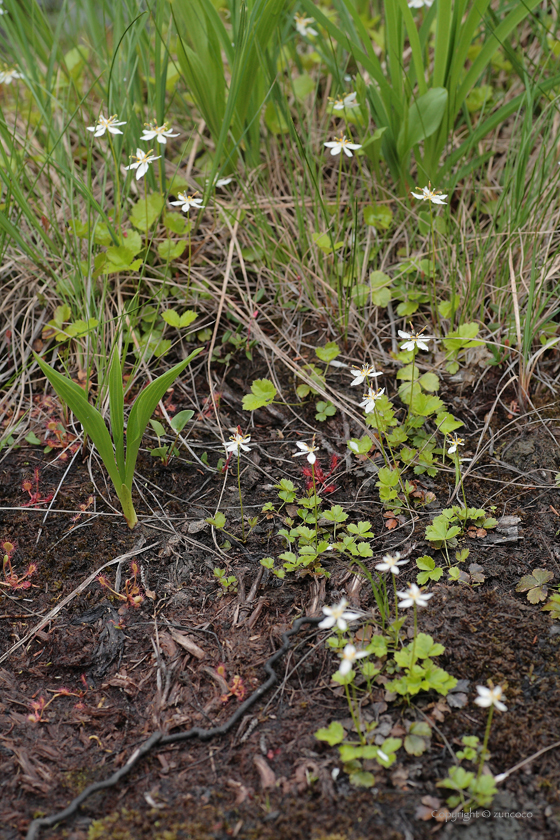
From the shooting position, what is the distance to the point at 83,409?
1496 mm

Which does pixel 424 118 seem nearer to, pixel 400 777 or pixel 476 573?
pixel 476 573

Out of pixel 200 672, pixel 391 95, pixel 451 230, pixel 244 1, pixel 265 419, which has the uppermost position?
pixel 244 1

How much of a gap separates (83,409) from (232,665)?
687 mm

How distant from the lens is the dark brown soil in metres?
1.13

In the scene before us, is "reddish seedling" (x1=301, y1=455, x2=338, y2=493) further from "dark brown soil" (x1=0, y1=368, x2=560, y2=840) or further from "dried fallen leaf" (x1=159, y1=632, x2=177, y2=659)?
"dried fallen leaf" (x1=159, y1=632, x2=177, y2=659)

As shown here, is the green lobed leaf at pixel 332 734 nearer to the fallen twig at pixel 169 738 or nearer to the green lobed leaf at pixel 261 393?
the fallen twig at pixel 169 738

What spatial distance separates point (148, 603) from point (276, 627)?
33 cm

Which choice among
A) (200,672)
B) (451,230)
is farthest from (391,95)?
(200,672)

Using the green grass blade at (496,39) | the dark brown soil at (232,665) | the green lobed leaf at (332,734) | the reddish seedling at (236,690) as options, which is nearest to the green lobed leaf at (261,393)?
the dark brown soil at (232,665)

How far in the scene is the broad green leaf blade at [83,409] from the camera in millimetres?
1442

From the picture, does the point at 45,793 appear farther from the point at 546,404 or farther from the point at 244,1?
the point at 244,1

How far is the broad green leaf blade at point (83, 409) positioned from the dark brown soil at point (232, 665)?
0.88ft

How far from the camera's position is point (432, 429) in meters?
1.88

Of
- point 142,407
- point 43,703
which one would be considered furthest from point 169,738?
point 142,407
